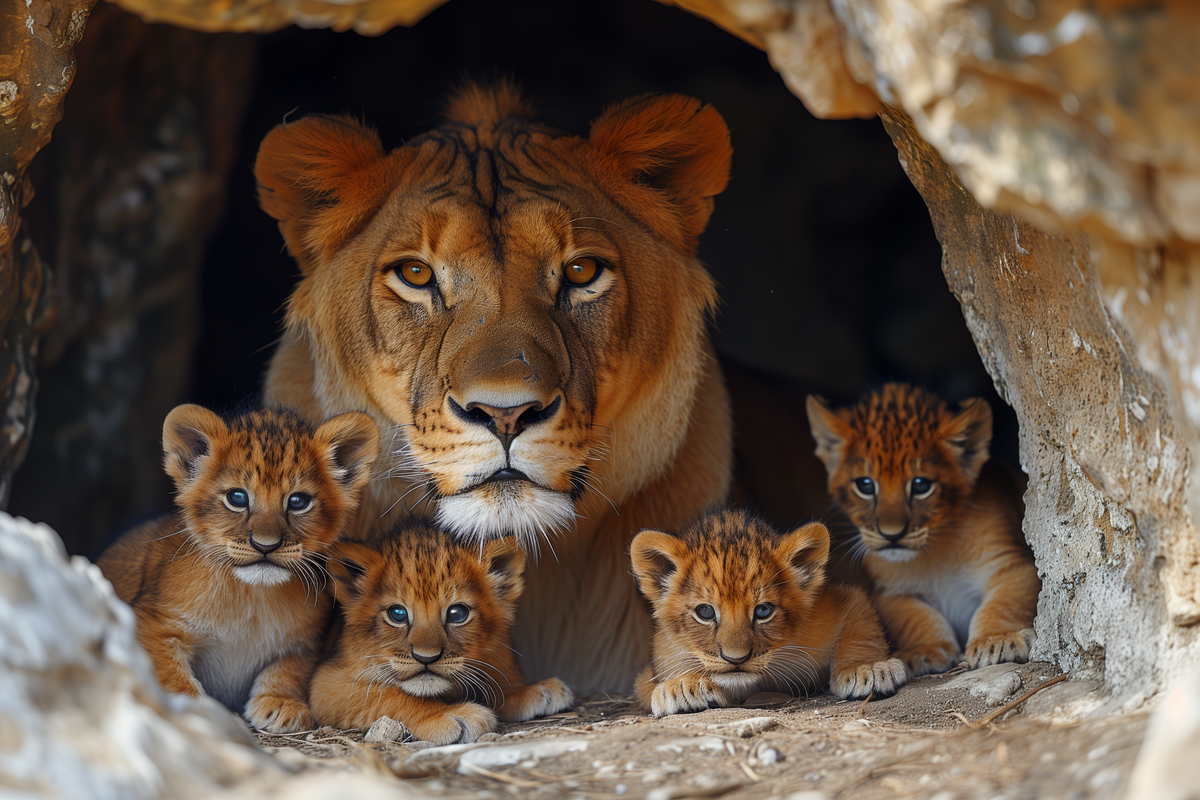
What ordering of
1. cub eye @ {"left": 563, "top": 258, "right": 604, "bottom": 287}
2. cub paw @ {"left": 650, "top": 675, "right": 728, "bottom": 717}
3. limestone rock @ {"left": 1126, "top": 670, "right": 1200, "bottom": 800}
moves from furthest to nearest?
cub eye @ {"left": 563, "top": 258, "right": 604, "bottom": 287}
cub paw @ {"left": 650, "top": 675, "right": 728, "bottom": 717}
limestone rock @ {"left": 1126, "top": 670, "right": 1200, "bottom": 800}

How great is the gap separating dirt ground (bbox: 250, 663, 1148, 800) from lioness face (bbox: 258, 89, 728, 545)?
75cm

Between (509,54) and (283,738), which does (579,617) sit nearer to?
(283,738)

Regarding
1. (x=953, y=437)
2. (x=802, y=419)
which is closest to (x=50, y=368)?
(x=802, y=419)

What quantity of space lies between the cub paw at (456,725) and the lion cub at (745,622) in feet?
1.82

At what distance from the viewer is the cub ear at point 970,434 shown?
3926 mm

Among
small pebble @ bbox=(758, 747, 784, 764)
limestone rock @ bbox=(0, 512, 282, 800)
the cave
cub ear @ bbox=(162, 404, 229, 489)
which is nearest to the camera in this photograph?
limestone rock @ bbox=(0, 512, 282, 800)

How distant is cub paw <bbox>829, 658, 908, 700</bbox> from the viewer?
10.9 ft

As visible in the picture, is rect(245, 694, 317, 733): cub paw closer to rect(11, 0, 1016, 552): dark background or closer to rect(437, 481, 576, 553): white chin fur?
rect(437, 481, 576, 553): white chin fur

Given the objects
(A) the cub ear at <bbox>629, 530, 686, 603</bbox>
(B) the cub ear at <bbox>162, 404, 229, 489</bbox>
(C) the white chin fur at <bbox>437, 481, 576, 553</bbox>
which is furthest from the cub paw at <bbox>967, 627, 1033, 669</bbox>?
(B) the cub ear at <bbox>162, 404, 229, 489</bbox>

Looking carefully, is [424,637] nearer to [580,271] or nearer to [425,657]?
[425,657]

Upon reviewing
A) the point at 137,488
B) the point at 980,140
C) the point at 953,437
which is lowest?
the point at 137,488

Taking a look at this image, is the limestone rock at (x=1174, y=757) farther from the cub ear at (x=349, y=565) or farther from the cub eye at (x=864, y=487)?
the cub ear at (x=349, y=565)

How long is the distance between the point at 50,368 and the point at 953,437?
14.6 ft

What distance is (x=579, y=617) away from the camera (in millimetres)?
4266
